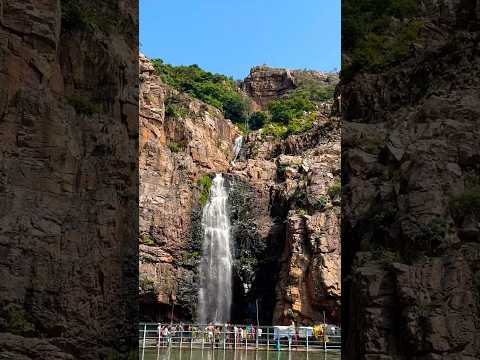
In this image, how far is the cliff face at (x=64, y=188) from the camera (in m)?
7.56

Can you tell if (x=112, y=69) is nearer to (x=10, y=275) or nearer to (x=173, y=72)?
(x=10, y=275)

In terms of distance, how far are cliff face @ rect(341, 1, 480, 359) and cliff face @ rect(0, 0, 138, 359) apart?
2791 mm

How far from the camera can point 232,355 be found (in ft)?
79.3

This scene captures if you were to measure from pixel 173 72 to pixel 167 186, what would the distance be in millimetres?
18654

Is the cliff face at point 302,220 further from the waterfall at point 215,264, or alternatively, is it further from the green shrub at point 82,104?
the green shrub at point 82,104

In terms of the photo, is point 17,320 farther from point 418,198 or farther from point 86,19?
point 418,198

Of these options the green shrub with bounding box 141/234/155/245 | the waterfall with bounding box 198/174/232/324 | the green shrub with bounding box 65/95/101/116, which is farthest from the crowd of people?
the green shrub with bounding box 65/95/101/116

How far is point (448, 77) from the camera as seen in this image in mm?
7949

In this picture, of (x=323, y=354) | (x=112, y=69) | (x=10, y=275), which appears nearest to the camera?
(x=10, y=275)

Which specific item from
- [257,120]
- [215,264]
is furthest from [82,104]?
[257,120]

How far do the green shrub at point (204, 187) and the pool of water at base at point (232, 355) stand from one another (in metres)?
10.4

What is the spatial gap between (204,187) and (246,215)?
2.67 m

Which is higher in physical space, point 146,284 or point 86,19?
point 86,19

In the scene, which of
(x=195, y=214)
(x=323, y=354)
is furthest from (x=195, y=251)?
(x=323, y=354)
